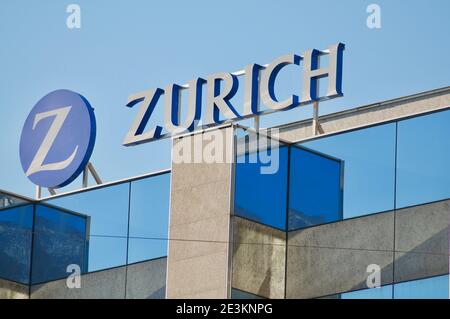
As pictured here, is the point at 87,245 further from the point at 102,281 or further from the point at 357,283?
the point at 357,283

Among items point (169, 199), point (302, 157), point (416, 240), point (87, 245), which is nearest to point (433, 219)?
point (416, 240)

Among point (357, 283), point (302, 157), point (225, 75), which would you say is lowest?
point (357, 283)

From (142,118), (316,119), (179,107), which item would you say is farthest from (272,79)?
(142,118)

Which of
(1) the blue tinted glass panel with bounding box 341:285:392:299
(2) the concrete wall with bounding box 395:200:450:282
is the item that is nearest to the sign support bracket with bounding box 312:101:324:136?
(2) the concrete wall with bounding box 395:200:450:282

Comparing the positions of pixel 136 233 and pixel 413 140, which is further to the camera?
pixel 136 233

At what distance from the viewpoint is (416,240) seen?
3416 centimetres

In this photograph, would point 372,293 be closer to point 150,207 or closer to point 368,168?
point 368,168

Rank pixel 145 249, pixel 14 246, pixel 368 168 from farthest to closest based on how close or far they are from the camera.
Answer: pixel 14 246
pixel 145 249
pixel 368 168

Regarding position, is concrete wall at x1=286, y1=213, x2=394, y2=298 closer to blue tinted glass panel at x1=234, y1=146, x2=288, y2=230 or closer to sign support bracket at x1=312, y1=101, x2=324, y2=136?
blue tinted glass panel at x1=234, y1=146, x2=288, y2=230

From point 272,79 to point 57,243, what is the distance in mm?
6608

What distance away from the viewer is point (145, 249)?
3819cm

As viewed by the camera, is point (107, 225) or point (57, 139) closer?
point (107, 225)

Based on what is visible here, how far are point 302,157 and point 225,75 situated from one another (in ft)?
17.4

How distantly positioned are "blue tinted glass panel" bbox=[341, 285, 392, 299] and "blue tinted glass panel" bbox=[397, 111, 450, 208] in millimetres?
1814
